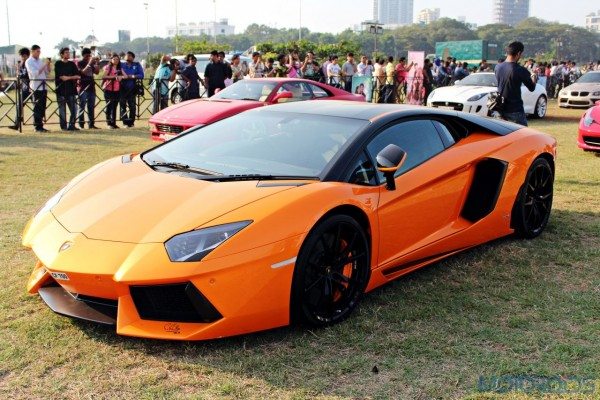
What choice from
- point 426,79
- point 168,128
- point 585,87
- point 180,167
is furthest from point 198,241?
point 585,87

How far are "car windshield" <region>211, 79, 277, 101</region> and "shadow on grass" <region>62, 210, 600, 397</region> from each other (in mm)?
7754

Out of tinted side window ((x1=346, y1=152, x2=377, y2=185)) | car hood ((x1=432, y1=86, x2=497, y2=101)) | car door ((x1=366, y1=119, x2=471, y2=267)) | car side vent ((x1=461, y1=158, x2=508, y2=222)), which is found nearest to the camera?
tinted side window ((x1=346, y1=152, x2=377, y2=185))

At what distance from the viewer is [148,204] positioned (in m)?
3.76

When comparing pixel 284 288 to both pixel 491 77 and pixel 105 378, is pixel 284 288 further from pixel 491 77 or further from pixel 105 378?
pixel 491 77

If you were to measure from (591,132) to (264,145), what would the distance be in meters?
7.67

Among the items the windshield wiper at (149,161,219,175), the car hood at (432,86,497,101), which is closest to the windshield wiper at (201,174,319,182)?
the windshield wiper at (149,161,219,175)

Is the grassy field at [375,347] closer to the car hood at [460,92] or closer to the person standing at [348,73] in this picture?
the car hood at [460,92]

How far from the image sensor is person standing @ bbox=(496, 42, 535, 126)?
8.11 metres

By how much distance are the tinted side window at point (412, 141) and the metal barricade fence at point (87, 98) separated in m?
10.7

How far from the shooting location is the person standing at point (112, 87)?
1475 centimetres

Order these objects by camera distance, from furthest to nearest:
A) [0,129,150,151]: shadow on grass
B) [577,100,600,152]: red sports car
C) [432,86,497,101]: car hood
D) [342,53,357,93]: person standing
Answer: [342,53,357,93]: person standing
[432,86,497,101]: car hood
[0,129,150,151]: shadow on grass
[577,100,600,152]: red sports car

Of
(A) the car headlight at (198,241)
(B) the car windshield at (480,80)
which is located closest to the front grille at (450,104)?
(B) the car windshield at (480,80)

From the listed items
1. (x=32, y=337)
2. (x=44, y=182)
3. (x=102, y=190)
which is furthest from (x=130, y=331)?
(x=44, y=182)

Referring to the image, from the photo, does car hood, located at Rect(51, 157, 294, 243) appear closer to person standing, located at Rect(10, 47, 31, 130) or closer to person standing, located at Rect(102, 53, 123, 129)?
person standing, located at Rect(10, 47, 31, 130)
